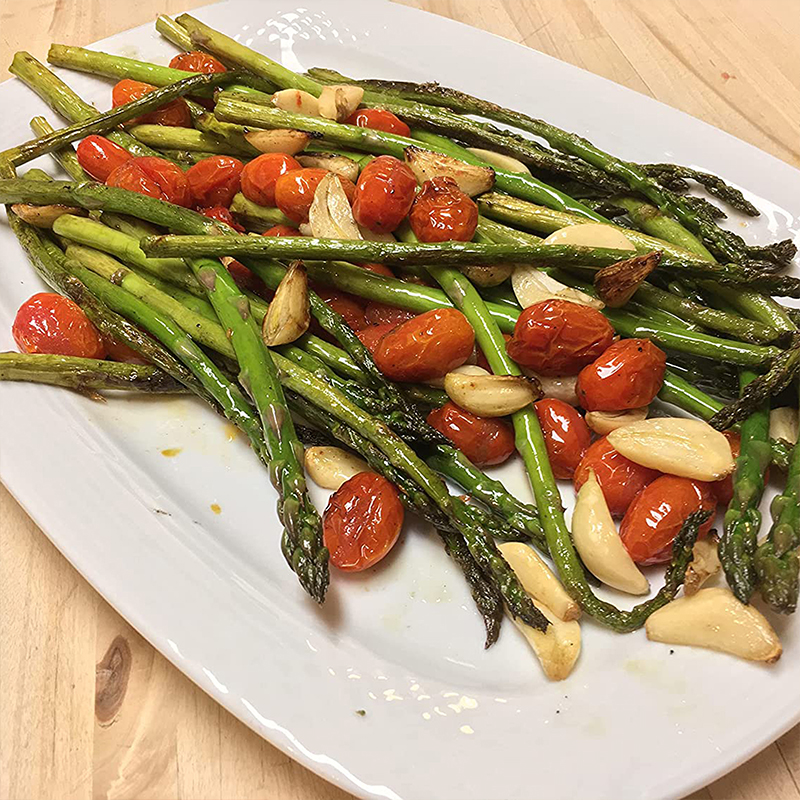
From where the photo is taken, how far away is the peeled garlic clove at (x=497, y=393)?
7.22 ft

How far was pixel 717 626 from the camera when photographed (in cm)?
180

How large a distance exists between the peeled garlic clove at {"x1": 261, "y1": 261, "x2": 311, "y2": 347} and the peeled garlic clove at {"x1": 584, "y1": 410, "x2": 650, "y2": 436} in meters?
0.82

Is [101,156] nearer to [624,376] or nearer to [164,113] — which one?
[164,113]

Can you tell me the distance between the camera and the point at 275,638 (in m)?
1.91

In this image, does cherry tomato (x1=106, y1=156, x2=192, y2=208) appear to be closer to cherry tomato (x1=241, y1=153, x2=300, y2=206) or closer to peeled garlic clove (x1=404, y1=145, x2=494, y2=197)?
cherry tomato (x1=241, y1=153, x2=300, y2=206)

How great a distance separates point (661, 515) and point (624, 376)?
1.24 feet

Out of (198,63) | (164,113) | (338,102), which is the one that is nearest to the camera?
(338,102)

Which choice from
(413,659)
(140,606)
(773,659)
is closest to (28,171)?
(140,606)

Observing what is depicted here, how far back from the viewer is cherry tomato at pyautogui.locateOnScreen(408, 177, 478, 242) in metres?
2.45

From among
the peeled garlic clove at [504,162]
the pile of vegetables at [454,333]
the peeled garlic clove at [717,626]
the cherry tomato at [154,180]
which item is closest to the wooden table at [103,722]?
the peeled garlic clove at [717,626]

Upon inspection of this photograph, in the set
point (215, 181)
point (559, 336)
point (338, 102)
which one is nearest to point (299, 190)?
point (215, 181)

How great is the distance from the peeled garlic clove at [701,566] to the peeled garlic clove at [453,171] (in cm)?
127

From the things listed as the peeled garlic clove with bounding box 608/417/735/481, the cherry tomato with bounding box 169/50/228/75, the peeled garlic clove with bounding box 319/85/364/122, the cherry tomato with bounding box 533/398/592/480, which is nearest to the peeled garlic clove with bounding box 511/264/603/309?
the cherry tomato with bounding box 533/398/592/480

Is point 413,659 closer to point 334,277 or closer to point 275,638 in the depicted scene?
point 275,638
